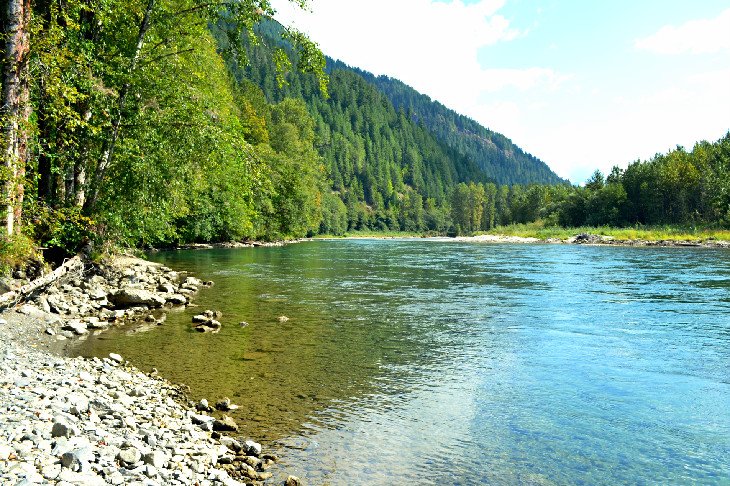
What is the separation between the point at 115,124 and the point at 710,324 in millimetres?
22152

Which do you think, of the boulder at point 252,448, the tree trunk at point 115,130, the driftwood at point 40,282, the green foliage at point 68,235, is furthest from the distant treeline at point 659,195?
the boulder at point 252,448

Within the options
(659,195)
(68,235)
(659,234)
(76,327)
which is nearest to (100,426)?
(76,327)

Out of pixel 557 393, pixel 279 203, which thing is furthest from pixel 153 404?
pixel 279 203

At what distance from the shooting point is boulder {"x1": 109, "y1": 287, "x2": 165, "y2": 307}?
713 inches

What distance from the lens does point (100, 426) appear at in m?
6.81

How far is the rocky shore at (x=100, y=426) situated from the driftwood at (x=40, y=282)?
383 millimetres

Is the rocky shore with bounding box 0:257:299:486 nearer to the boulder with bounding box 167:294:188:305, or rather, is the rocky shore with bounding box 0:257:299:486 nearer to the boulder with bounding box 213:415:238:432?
the boulder with bounding box 213:415:238:432

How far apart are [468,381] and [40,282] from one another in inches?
527

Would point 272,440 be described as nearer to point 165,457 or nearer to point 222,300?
point 165,457

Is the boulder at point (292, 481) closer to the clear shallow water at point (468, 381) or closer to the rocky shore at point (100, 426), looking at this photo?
the rocky shore at point (100, 426)

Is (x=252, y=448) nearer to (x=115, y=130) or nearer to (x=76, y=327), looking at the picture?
(x=76, y=327)

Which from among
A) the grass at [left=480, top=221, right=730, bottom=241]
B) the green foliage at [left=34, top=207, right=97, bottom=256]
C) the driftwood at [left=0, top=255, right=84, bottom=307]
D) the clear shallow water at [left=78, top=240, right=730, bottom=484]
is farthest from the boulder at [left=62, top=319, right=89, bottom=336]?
the grass at [left=480, top=221, right=730, bottom=241]

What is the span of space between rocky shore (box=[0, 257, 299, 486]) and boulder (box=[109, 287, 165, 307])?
434 cm

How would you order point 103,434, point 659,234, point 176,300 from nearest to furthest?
point 103,434, point 176,300, point 659,234
